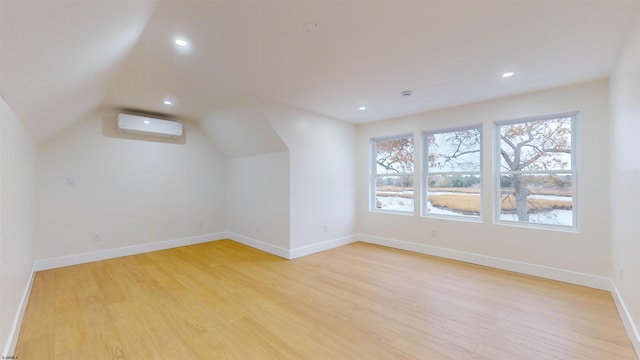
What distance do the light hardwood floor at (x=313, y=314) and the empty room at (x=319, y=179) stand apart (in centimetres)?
2

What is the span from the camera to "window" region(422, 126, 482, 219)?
3855 millimetres

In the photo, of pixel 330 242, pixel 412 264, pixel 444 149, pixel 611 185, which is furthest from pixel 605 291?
pixel 330 242

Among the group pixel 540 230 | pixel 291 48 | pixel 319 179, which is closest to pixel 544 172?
pixel 540 230

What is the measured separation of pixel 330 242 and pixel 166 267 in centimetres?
250

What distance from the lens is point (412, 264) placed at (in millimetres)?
3645

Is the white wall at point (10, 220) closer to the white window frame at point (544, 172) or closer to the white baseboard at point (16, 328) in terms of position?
the white baseboard at point (16, 328)

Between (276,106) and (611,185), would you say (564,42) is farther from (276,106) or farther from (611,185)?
(276,106)

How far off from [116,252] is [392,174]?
469 cm

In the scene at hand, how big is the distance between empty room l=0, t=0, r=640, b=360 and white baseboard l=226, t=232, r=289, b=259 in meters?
0.04

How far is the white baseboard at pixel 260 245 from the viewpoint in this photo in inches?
158

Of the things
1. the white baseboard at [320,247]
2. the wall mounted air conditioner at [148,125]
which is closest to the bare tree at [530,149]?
the white baseboard at [320,247]

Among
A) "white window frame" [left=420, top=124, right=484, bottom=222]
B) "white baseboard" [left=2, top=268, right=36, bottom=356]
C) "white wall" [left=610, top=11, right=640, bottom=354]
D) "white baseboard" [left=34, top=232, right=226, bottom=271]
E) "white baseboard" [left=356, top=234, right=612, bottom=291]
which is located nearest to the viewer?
"white baseboard" [left=2, top=268, right=36, bottom=356]

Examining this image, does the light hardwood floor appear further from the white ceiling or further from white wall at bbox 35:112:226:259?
the white ceiling

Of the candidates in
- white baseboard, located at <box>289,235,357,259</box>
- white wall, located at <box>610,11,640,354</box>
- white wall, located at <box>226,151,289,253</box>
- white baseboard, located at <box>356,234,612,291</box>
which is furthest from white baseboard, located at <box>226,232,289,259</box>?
white wall, located at <box>610,11,640,354</box>
